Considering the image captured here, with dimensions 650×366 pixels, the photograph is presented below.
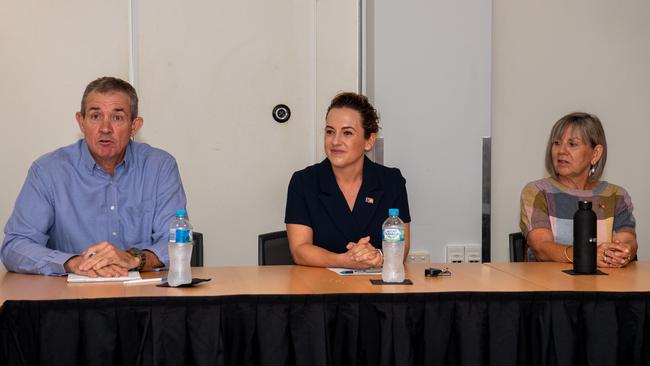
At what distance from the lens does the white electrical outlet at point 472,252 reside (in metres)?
4.56

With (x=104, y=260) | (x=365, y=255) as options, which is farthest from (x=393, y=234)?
(x=104, y=260)

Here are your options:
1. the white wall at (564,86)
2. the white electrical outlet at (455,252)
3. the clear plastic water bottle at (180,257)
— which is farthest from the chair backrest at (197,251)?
the white wall at (564,86)

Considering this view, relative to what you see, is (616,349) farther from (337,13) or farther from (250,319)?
(337,13)

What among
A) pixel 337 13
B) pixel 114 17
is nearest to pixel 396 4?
pixel 337 13

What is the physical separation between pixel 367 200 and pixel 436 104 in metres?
1.22

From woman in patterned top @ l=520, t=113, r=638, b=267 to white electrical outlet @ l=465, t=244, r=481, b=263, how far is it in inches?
33.6

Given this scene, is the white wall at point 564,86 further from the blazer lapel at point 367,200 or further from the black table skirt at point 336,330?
the black table skirt at point 336,330

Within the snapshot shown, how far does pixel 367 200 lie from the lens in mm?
3527

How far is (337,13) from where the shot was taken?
4645 millimetres

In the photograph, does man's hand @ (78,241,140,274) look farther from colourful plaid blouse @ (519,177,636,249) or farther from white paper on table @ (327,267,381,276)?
colourful plaid blouse @ (519,177,636,249)

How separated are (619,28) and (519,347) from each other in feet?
9.84

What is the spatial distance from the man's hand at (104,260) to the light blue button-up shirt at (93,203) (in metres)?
0.22

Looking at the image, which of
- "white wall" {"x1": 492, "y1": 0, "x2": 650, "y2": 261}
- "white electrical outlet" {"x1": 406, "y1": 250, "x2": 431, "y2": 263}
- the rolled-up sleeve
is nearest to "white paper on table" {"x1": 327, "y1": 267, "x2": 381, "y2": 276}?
the rolled-up sleeve

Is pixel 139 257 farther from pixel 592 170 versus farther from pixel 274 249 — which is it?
pixel 592 170
